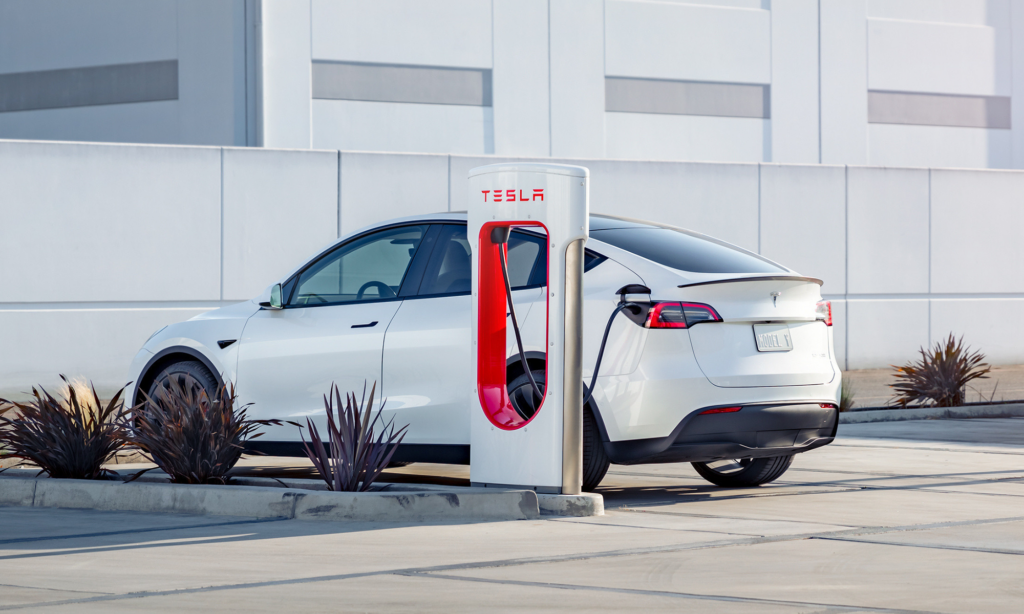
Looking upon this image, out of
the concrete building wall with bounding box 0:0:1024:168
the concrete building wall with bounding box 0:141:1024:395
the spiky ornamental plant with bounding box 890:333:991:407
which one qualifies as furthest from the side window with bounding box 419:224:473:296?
the concrete building wall with bounding box 0:0:1024:168

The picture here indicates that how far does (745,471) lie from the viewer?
358 inches

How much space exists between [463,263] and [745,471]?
230 centimetres

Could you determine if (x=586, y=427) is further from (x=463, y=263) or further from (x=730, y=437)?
(x=463, y=263)

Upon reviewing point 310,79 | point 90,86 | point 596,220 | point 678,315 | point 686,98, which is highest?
point 90,86

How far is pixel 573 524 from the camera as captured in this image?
7250 millimetres

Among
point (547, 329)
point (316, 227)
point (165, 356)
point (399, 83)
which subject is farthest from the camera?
point (399, 83)

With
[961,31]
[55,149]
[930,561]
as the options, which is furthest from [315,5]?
[930,561]

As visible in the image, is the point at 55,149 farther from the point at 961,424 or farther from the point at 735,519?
the point at 735,519

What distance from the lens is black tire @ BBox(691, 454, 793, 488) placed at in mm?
8977

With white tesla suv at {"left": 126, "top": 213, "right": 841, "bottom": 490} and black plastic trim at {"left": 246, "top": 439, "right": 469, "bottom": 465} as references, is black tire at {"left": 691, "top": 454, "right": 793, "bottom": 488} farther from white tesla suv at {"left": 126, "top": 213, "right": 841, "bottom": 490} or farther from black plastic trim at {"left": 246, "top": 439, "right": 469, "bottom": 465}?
black plastic trim at {"left": 246, "top": 439, "right": 469, "bottom": 465}

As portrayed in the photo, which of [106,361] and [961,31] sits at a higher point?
[961,31]

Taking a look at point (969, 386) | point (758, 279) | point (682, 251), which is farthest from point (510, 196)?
point (969, 386)

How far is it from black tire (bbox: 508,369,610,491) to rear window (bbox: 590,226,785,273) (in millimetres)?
927

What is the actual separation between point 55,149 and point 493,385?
1141cm
